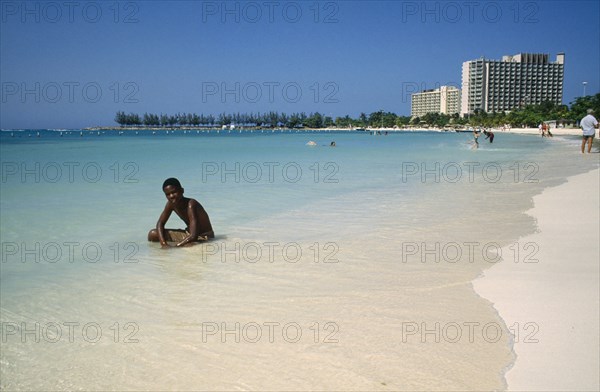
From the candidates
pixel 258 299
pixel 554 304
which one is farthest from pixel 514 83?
pixel 258 299

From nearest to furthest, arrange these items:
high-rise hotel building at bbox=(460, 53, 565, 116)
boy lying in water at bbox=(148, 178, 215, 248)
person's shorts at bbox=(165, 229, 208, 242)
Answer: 1. boy lying in water at bbox=(148, 178, 215, 248)
2. person's shorts at bbox=(165, 229, 208, 242)
3. high-rise hotel building at bbox=(460, 53, 565, 116)

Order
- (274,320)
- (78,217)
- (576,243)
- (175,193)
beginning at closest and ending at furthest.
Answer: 1. (274,320)
2. (576,243)
3. (175,193)
4. (78,217)

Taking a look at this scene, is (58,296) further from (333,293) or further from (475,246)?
(475,246)

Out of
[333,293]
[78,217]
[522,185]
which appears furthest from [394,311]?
[522,185]

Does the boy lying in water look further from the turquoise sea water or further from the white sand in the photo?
the white sand

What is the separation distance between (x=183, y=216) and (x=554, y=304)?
473 centimetres

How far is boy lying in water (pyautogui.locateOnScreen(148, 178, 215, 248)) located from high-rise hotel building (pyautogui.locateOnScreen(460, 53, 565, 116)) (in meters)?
189

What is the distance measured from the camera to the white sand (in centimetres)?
278

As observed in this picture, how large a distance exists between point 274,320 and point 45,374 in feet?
5.39

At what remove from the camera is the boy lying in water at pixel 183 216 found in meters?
6.21

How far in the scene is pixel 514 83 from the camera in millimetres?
179625

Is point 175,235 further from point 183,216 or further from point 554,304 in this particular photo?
point 554,304

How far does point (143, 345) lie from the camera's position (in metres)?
3.38

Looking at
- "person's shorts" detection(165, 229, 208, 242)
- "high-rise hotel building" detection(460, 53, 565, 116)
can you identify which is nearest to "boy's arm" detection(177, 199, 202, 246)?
"person's shorts" detection(165, 229, 208, 242)
